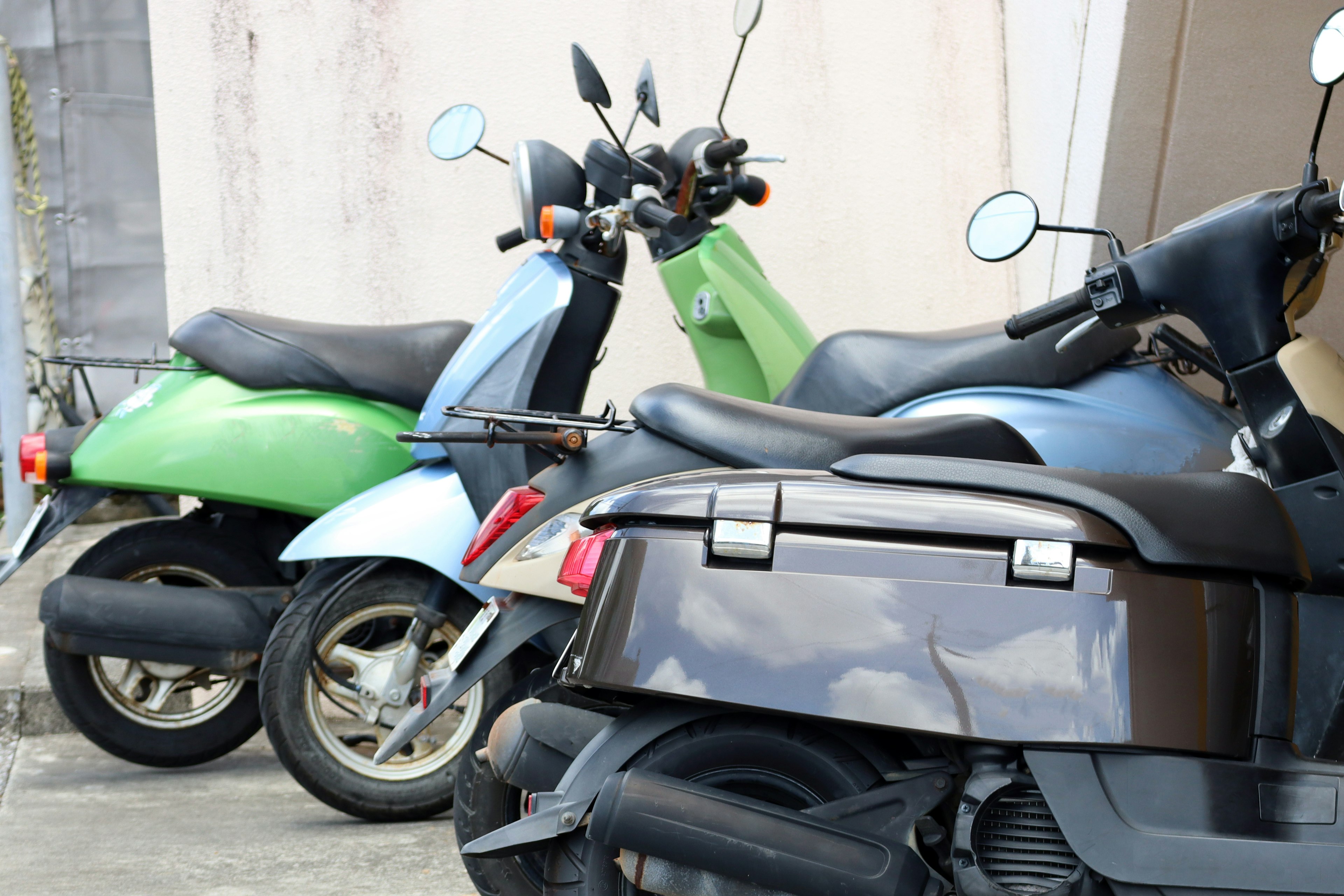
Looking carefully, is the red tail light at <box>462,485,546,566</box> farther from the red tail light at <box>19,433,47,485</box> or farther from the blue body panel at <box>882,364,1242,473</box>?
the red tail light at <box>19,433,47,485</box>

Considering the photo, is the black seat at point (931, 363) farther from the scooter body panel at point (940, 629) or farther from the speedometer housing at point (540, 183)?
the scooter body panel at point (940, 629)

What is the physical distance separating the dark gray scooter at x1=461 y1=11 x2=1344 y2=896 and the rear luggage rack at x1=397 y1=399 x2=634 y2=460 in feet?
2.56

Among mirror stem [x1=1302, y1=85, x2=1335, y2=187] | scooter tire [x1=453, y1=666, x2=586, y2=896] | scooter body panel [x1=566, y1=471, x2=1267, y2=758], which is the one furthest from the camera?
scooter tire [x1=453, y1=666, x2=586, y2=896]

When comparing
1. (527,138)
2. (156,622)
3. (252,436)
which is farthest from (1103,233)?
(527,138)

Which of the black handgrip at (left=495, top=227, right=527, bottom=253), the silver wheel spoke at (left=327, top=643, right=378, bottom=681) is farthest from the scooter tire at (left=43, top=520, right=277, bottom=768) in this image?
the black handgrip at (left=495, top=227, right=527, bottom=253)

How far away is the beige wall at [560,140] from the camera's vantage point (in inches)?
193

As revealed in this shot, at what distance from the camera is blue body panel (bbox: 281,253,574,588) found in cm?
307

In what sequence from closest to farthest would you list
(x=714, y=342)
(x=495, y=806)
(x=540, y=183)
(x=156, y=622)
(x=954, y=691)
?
(x=954, y=691), (x=495, y=806), (x=156, y=622), (x=540, y=183), (x=714, y=342)

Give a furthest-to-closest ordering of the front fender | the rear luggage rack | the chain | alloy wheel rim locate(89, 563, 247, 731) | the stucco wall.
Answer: the chain < the stucco wall < alloy wheel rim locate(89, 563, 247, 731) < the front fender < the rear luggage rack

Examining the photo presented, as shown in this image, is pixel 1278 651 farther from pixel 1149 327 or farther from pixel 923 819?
pixel 1149 327

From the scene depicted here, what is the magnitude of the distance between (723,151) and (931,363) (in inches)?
40.1

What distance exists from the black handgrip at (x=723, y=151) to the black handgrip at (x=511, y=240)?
0.62 meters

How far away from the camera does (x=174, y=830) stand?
3178mm

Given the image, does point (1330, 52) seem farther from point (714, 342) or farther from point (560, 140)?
point (560, 140)
